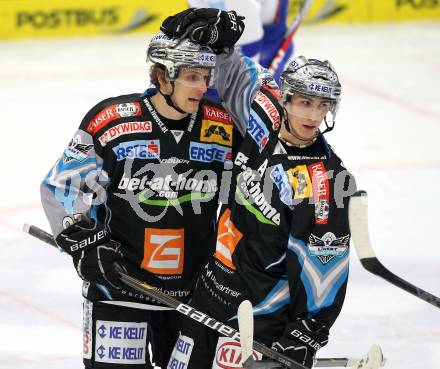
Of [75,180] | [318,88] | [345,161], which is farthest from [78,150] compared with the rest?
[345,161]

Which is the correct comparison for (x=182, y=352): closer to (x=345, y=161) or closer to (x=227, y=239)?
(x=227, y=239)

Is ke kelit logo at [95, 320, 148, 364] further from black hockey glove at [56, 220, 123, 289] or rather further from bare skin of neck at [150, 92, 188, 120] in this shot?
bare skin of neck at [150, 92, 188, 120]

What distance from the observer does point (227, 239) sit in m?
3.42

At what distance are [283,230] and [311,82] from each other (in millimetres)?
413

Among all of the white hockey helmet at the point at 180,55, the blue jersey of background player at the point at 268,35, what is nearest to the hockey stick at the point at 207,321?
the white hockey helmet at the point at 180,55

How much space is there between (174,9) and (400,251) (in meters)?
4.59

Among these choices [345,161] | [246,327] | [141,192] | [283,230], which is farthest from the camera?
[345,161]

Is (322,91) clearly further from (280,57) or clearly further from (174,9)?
(174,9)

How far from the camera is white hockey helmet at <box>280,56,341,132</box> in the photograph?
325cm

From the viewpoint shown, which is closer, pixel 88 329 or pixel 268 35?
pixel 88 329

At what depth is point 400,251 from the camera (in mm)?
5719

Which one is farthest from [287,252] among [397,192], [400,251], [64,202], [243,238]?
[397,192]

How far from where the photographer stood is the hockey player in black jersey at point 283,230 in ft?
10.5

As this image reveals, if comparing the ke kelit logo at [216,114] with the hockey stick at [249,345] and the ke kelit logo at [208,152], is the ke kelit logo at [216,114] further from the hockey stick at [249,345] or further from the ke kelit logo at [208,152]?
the hockey stick at [249,345]
